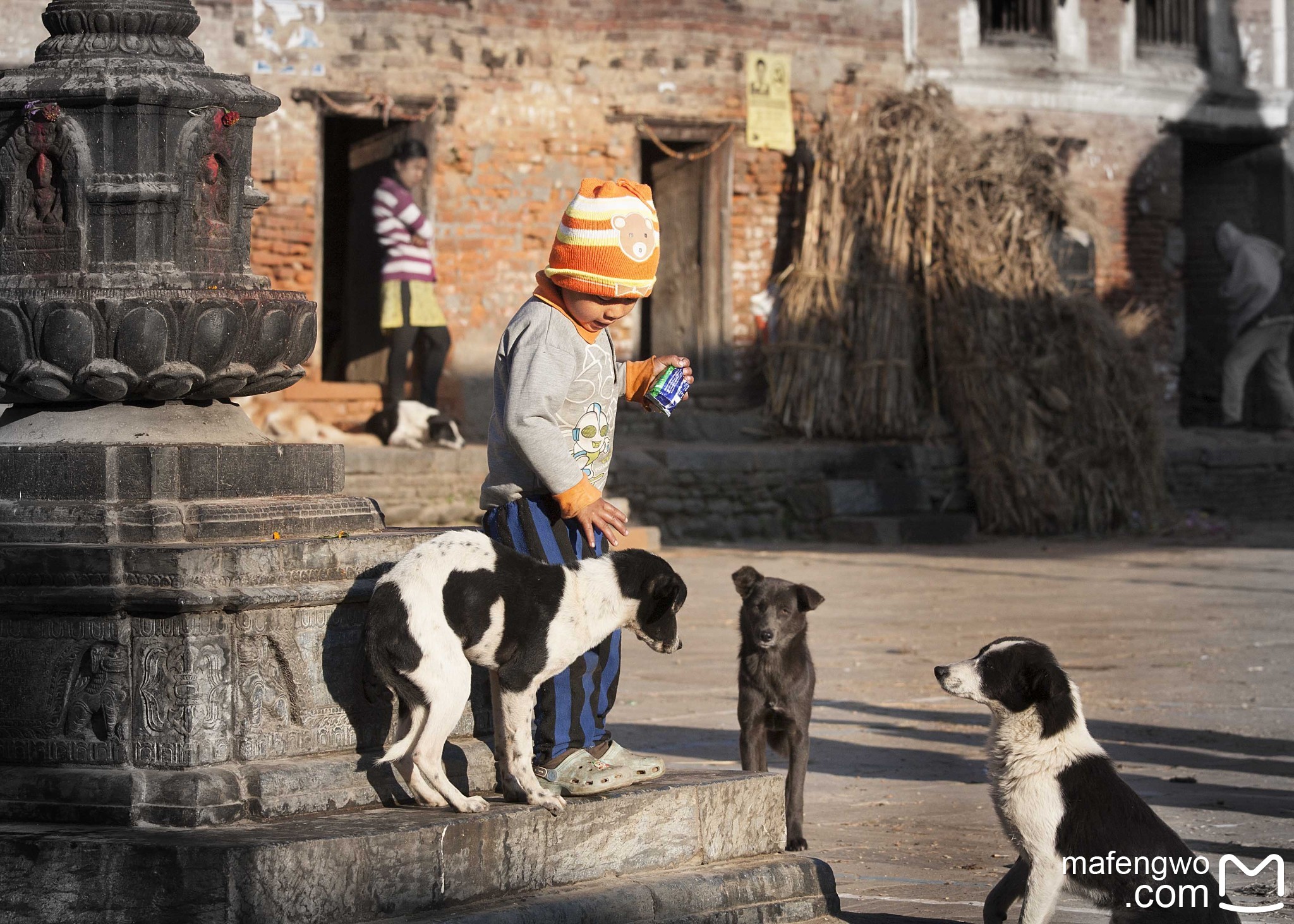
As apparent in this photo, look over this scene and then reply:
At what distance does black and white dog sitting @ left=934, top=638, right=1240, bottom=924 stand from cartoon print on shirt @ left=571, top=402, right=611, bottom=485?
1077 mm

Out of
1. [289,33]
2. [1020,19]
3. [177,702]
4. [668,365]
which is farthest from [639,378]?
[1020,19]

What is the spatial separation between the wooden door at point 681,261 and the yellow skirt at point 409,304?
127 inches

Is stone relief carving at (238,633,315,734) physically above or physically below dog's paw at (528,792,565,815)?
above

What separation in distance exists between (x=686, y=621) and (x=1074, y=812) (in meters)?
6.73

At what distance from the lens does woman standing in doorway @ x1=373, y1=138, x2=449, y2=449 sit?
15.8 metres

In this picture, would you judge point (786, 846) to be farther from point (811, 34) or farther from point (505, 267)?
point (811, 34)

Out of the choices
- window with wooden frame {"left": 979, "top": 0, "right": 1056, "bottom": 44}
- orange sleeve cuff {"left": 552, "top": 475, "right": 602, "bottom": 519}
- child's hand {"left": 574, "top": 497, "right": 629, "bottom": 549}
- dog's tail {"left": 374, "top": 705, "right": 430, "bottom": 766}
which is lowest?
dog's tail {"left": 374, "top": 705, "right": 430, "bottom": 766}

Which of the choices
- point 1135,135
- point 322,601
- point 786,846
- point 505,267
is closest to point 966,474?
point 505,267

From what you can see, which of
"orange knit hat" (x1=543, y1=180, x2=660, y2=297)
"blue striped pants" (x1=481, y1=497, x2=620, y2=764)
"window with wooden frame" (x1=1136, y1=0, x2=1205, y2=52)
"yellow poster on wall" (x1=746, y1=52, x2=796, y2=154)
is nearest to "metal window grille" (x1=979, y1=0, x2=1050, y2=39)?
"window with wooden frame" (x1=1136, y1=0, x2=1205, y2=52)

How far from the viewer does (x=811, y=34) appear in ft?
60.6

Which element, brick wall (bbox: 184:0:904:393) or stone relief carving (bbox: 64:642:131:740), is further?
brick wall (bbox: 184:0:904:393)

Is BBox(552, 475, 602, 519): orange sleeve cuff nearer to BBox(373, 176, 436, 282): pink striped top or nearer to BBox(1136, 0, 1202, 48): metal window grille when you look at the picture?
BBox(373, 176, 436, 282): pink striped top

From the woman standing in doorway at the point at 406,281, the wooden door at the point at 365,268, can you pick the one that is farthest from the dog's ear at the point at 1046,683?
the wooden door at the point at 365,268

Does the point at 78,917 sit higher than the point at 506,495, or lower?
lower
